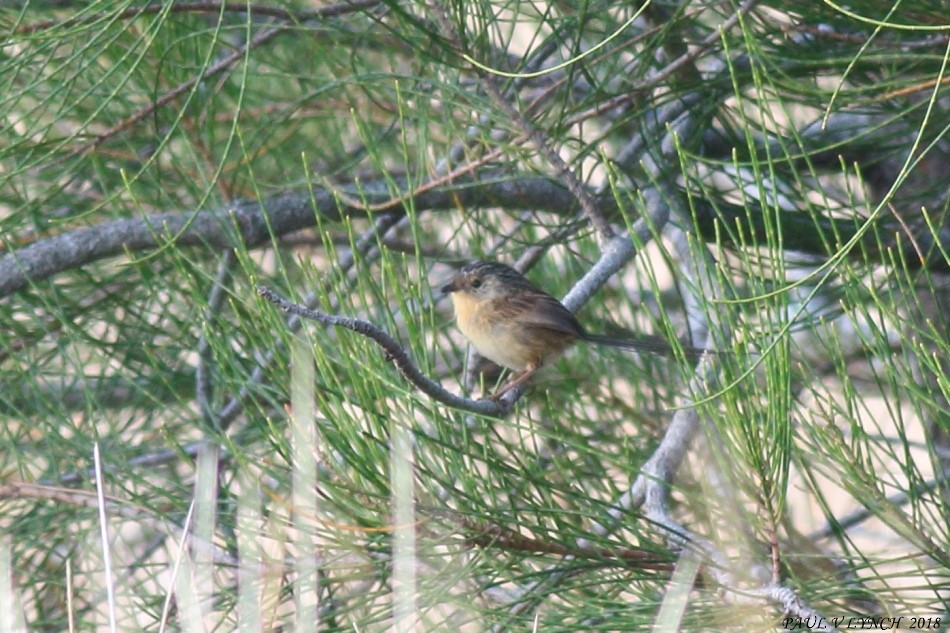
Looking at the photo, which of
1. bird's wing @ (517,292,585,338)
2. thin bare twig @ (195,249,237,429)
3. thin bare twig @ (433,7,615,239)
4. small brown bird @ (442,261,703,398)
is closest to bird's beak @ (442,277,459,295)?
small brown bird @ (442,261,703,398)

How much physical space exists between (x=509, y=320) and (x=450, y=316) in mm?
Result: 1135

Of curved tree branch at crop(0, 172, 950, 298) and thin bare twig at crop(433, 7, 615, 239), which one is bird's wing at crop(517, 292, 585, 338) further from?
thin bare twig at crop(433, 7, 615, 239)

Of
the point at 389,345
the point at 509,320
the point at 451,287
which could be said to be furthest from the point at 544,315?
the point at 389,345

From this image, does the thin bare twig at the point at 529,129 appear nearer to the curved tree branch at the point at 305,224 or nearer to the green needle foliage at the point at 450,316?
the green needle foliage at the point at 450,316

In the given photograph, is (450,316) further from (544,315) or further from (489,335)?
(544,315)

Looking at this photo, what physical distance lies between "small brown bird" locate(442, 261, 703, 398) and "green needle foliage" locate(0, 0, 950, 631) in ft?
0.35

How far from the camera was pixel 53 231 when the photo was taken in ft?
11.5

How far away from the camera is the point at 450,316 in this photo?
4590 millimetres

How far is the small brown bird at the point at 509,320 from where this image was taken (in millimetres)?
3406

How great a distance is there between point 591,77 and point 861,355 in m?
1.85

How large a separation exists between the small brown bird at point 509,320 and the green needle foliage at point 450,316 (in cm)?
11

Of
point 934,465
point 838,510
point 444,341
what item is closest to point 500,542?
point 934,465

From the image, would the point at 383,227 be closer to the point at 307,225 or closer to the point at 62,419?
the point at 307,225

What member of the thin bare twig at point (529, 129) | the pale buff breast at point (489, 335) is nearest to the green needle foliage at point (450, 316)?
the thin bare twig at point (529, 129)
